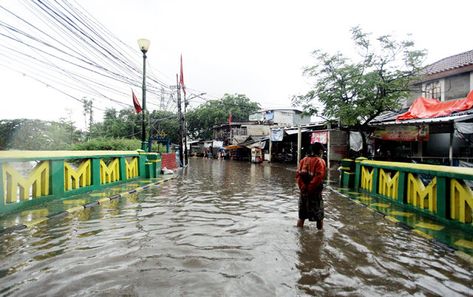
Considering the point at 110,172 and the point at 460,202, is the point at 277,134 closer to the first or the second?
the point at 110,172

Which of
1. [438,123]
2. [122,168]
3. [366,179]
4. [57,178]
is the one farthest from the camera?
[438,123]

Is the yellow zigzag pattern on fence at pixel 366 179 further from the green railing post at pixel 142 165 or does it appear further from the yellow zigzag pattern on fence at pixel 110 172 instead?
the green railing post at pixel 142 165

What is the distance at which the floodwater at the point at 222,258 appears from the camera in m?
3.45

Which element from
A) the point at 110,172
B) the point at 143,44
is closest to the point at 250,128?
the point at 143,44

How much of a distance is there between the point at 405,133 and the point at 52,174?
17386 millimetres

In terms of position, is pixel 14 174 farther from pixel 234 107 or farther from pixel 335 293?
pixel 234 107

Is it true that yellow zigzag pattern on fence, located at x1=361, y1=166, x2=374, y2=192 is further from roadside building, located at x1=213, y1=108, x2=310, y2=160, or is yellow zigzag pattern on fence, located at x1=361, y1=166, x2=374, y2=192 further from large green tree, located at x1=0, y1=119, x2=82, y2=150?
roadside building, located at x1=213, y1=108, x2=310, y2=160

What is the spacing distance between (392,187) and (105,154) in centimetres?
1004

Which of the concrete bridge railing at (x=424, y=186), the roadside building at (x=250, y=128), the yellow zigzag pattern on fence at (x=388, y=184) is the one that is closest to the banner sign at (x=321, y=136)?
the concrete bridge railing at (x=424, y=186)

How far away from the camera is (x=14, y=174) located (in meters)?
7.07

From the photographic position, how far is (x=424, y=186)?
765cm

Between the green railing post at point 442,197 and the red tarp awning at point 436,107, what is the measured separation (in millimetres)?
10538

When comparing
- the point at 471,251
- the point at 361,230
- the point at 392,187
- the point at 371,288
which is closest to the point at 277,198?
the point at 392,187

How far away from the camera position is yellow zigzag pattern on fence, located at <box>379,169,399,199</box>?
884 cm
